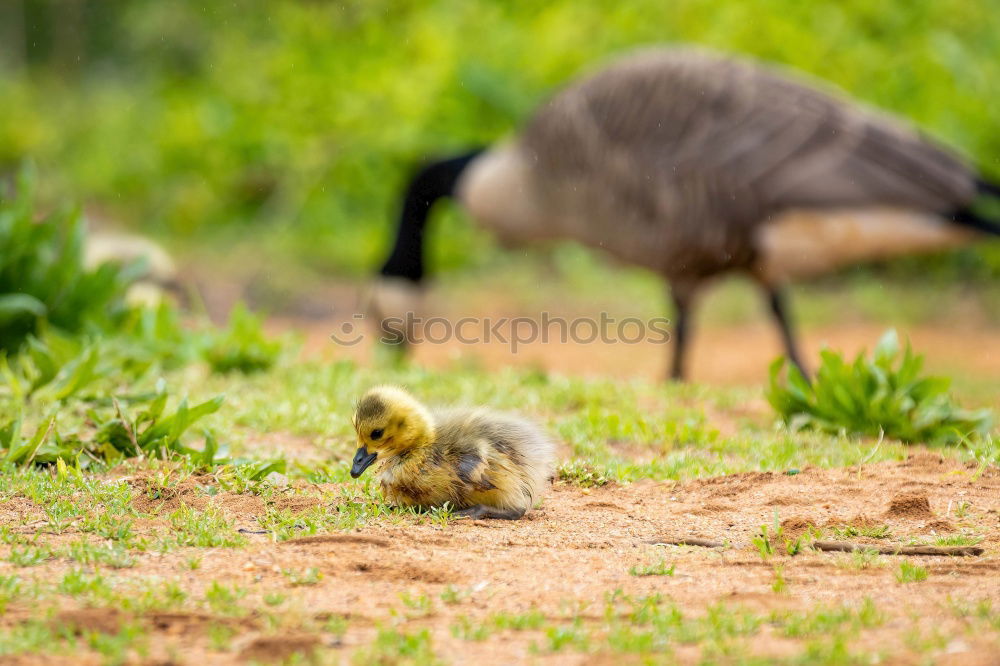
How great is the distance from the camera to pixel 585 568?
3160mm

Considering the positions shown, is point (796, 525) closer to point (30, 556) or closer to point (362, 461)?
point (362, 461)

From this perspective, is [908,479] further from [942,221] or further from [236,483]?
[942,221]

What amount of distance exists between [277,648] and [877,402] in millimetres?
3405

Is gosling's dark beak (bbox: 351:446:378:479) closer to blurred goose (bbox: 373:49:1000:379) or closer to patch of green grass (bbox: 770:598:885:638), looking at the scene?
patch of green grass (bbox: 770:598:885:638)

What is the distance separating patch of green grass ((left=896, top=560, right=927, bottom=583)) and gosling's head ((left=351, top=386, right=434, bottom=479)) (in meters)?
1.47

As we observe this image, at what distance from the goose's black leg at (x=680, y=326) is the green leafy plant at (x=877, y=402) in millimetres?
2713

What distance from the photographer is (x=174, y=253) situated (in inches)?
556

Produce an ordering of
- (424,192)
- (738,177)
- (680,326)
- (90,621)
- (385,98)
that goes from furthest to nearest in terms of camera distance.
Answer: (385,98)
(424,192)
(680,326)
(738,177)
(90,621)

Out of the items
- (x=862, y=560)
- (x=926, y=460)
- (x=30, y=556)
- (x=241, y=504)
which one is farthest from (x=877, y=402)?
(x=30, y=556)

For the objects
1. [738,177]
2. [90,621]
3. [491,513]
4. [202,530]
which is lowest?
[90,621]

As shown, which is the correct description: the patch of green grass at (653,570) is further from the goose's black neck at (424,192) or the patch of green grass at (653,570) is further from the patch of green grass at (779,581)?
the goose's black neck at (424,192)

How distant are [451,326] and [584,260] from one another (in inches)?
93.1

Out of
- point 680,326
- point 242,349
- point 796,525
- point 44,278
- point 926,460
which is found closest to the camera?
point 796,525

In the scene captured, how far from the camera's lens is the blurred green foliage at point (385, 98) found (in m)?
13.0
